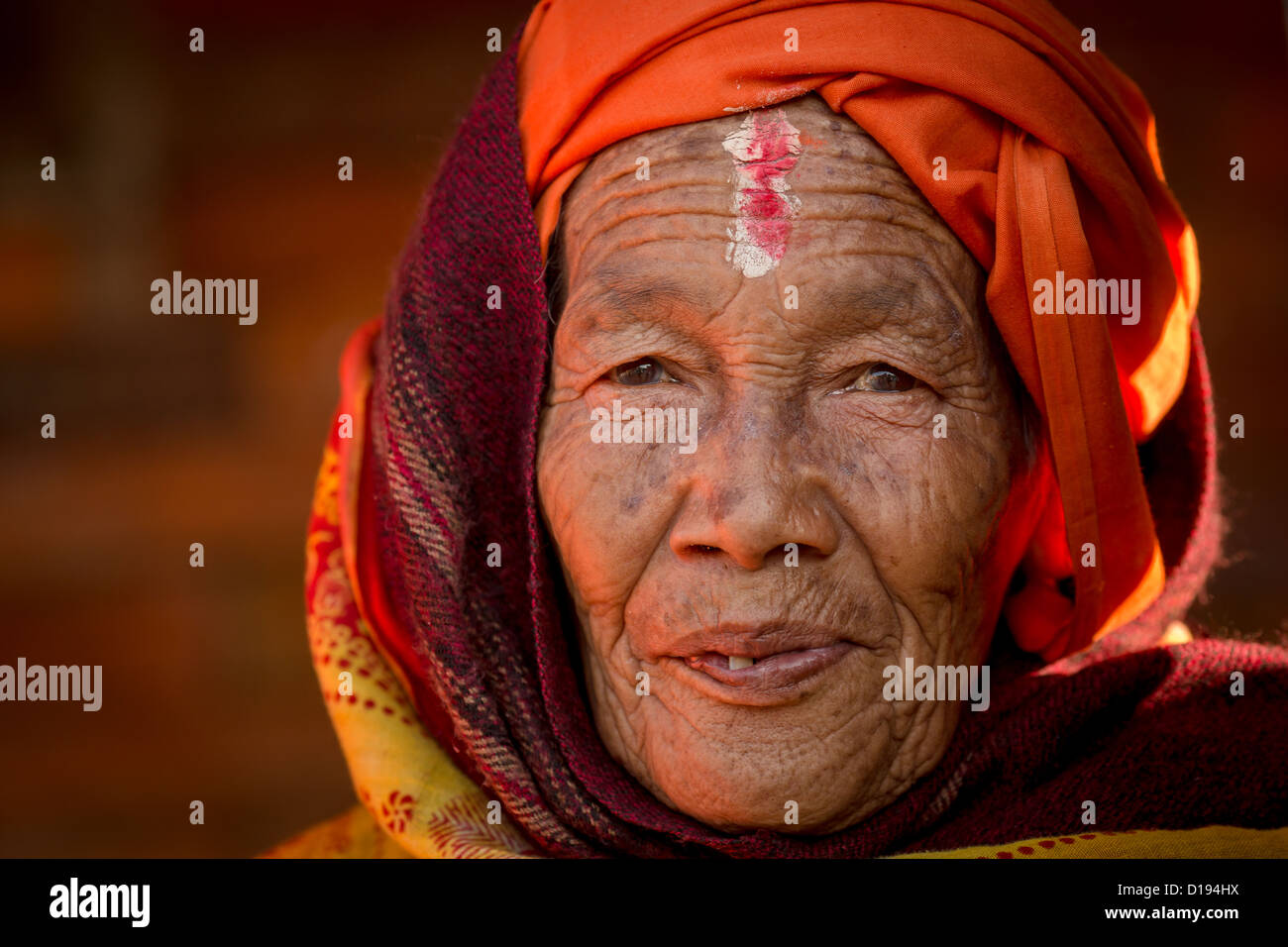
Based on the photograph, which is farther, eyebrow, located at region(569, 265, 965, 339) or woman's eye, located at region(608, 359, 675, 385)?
woman's eye, located at region(608, 359, 675, 385)

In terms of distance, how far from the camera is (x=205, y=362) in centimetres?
533

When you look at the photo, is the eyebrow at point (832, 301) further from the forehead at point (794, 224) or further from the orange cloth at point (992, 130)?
the orange cloth at point (992, 130)

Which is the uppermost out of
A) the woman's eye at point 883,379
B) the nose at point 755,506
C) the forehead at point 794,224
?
the forehead at point 794,224

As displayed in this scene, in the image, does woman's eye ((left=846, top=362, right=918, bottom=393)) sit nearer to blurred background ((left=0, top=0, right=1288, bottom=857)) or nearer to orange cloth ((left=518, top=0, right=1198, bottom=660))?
orange cloth ((left=518, top=0, right=1198, bottom=660))

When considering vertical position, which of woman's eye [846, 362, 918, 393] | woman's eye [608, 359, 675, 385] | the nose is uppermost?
woman's eye [608, 359, 675, 385]

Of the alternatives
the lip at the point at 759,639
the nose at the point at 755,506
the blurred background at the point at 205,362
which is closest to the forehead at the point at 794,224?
the nose at the point at 755,506

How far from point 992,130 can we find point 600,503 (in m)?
0.89

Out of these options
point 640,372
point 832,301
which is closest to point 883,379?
point 832,301

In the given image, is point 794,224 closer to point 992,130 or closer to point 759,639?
point 992,130

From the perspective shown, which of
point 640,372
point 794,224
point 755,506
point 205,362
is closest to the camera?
point 755,506

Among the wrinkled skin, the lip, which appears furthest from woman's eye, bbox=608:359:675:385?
the lip

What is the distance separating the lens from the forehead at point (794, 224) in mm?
2076

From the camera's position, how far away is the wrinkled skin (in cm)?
205

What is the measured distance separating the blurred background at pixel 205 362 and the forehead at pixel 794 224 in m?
3.19
